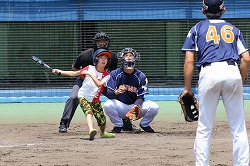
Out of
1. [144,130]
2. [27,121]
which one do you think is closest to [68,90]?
[27,121]

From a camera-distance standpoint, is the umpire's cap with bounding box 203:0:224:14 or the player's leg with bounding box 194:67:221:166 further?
the umpire's cap with bounding box 203:0:224:14

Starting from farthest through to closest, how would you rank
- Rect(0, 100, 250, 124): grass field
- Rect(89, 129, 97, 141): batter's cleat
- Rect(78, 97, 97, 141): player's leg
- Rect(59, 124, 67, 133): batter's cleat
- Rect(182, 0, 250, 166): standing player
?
Rect(0, 100, 250, 124): grass field, Rect(59, 124, 67, 133): batter's cleat, Rect(78, 97, 97, 141): player's leg, Rect(89, 129, 97, 141): batter's cleat, Rect(182, 0, 250, 166): standing player

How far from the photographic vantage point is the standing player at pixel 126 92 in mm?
11078

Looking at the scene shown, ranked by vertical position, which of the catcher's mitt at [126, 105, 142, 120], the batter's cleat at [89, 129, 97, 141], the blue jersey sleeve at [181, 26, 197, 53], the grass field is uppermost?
the blue jersey sleeve at [181, 26, 197, 53]

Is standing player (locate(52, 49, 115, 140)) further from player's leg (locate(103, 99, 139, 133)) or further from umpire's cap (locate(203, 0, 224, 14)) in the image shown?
umpire's cap (locate(203, 0, 224, 14))

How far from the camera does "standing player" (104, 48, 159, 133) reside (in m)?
11.1

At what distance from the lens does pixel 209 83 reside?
6875mm

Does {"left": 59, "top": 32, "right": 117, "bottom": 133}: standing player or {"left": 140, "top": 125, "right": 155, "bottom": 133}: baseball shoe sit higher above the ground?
{"left": 59, "top": 32, "right": 117, "bottom": 133}: standing player

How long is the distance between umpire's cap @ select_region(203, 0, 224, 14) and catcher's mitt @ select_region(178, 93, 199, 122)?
93 cm

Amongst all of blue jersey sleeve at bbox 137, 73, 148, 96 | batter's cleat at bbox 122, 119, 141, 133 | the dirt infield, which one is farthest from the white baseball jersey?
batter's cleat at bbox 122, 119, 141, 133

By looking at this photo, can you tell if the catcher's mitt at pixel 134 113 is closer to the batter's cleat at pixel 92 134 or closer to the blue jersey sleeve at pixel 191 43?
the batter's cleat at pixel 92 134

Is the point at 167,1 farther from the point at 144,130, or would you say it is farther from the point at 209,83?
the point at 209,83

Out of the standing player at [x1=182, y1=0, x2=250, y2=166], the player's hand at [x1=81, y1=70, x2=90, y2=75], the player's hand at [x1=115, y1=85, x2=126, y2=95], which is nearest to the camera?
the standing player at [x1=182, y1=0, x2=250, y2=166]

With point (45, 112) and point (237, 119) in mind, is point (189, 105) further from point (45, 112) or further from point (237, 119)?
point (45, 112)
